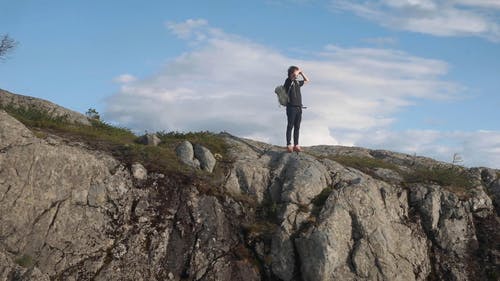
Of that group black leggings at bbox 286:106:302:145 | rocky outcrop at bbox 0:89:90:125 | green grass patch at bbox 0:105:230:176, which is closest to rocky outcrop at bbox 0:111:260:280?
green grass patch at bbox 0:105:230:176

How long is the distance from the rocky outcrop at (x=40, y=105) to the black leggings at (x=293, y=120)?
8754 millimetres

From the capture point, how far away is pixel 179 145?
21484mm

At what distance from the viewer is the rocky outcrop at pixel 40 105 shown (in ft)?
78.8

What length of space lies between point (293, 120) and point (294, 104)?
0.65 m

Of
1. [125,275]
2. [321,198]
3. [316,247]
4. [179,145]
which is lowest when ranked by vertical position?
[125,275]

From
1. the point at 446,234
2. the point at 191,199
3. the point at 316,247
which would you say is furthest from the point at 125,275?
the point at 446,234

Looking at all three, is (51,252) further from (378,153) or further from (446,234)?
(378,153)

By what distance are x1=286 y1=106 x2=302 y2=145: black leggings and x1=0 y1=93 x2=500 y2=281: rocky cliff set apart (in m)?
1.08

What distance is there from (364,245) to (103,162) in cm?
890

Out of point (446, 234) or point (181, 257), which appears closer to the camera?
point (181, 257)

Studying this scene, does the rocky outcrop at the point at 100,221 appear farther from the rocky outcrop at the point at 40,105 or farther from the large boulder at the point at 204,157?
the rocky outcrop at the point at 40,105

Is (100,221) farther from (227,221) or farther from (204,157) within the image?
(204,157)

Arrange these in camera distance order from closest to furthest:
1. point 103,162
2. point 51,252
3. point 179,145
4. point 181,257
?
point 51,252, point 181,257, point 103,162, point 179,145

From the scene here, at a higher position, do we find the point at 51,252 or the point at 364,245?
the point at 364,245
